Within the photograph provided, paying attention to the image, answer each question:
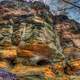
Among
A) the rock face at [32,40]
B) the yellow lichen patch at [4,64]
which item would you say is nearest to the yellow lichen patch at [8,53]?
the rock face at [32,40]

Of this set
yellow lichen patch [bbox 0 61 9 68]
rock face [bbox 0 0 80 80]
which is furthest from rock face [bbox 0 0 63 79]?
yellow lichen patch [bbox 0 61 9 68]

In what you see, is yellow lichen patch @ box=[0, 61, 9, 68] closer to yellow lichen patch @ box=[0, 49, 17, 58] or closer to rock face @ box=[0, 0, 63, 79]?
rock face @ box=[0, 0, 63, 79]

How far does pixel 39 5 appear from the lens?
61.3 ft

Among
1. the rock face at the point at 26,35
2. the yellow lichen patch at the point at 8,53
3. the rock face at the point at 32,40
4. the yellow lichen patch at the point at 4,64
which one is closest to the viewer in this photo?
the yellow lichen patch at the point at 4,64

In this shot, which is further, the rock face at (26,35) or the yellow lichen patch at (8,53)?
the rock face at (26,35)

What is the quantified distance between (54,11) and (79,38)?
2684mm

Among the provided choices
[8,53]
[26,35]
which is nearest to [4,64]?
[8,53]

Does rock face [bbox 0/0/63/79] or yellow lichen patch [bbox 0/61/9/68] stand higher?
yellow lichen patch [bbox 0/61/9/68]

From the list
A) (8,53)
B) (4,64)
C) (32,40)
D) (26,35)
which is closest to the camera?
(4,64)

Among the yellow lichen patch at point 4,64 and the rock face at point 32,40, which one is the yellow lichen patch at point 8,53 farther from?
the yellow lichen patch at point 4,64

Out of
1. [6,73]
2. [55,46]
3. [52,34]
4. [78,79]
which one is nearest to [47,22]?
[52,34]

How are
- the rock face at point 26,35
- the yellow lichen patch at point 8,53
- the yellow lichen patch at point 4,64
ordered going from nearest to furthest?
1. the yellow lichen patch at point 4,64
2. the yellow lichen patch at point 8,53
3. the rock face at point 26,35

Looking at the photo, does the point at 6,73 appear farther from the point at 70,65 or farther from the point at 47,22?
the point at 47,22

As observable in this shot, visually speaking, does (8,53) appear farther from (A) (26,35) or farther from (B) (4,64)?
(A) (26,35)
